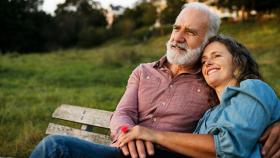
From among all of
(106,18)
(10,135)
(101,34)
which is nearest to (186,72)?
(10,135)

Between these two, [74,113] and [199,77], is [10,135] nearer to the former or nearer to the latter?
[74,113]

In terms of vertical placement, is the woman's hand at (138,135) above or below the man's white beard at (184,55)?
below

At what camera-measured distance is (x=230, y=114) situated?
9.70 ft

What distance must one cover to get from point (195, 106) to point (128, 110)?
1.51 feet

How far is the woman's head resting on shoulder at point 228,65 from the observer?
3.25 metres

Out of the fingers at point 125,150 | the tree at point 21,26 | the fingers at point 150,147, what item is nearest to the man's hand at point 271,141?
the fingers at point 150,147

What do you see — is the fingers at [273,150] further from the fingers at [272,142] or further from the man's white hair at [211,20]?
the man's white hair at [211,20]

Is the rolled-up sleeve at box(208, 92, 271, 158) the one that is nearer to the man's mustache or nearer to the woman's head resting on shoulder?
the woman's head resting on shoulder

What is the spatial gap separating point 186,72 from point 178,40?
0.23m

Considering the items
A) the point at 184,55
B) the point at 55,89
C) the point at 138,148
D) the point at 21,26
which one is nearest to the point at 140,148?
the point at 138,148

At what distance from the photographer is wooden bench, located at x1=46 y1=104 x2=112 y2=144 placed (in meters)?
4.39

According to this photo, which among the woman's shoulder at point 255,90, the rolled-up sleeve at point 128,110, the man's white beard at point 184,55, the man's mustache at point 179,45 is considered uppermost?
the man's mustache at point 179,45

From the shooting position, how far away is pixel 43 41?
149 feet

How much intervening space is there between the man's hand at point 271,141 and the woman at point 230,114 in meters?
0.04
